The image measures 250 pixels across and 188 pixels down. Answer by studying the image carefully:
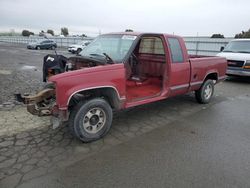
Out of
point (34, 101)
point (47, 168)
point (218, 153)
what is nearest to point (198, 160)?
point (218, 153)

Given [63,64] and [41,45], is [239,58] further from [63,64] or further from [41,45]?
[41,45]

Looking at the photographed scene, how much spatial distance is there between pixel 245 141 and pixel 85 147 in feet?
9.62

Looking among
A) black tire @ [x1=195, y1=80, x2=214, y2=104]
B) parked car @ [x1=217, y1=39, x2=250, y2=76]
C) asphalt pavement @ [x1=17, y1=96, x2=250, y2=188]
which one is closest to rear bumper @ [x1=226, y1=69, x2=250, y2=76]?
parked car @ [x1=217, y1=39, x2=250, y2=76]

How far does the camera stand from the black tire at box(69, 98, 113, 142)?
355 centimetres

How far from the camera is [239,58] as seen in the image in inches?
363

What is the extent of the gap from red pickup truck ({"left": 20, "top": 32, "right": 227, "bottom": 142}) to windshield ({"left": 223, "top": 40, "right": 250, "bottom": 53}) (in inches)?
174

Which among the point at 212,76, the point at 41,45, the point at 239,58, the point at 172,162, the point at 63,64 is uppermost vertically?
the point at 41,45

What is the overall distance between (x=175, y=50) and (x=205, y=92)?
188cm

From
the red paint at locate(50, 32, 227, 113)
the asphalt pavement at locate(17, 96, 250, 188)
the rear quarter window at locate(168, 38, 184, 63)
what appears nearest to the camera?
the asphalt pavement at locate(17, 96, 250, 188)

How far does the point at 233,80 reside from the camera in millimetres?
10242

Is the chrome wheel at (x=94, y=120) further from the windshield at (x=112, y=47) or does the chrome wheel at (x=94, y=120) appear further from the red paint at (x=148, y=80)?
the windshield at (x=112, y=47)

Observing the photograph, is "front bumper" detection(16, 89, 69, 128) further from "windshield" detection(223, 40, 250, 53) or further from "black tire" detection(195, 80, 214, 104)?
"windshield" detection(223, 40, 250, 53)

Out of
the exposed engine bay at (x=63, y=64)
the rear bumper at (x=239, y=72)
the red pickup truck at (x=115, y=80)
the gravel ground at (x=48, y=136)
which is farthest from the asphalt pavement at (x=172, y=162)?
the rear bumper at (x=239, y=72)

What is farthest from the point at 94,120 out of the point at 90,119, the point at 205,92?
the point at 205,92
